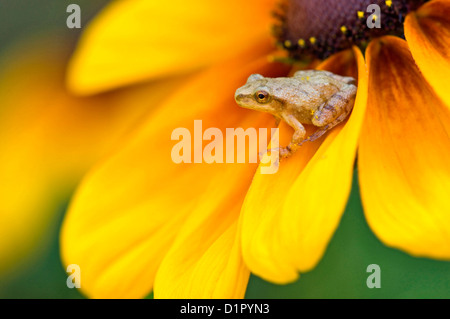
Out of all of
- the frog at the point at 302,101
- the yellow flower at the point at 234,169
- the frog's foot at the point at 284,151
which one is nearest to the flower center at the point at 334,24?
the yellow flower at the point at 234,169

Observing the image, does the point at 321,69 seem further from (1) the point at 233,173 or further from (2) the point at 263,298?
(2) the point at 263,298

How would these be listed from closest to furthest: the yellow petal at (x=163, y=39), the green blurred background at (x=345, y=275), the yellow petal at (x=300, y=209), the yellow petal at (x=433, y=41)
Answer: the yellow petal at (x=300, y=209)
the yellow petal at (x=433, y=41)
the green blurred background at (x=345, y=275)
the yellow petal at (x=163, y=39)

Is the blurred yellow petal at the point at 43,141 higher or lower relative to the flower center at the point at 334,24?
lower

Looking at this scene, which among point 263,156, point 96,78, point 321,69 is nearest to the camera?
point 263,156

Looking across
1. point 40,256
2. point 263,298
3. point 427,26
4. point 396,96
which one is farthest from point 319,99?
point 40,256

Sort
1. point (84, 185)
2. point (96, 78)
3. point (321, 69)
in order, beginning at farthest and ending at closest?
point (96, 78)
point (84, 185)
point (321, 69)

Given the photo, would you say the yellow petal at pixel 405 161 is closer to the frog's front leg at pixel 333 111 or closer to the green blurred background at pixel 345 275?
the frog's front leg at pixel 333 111
